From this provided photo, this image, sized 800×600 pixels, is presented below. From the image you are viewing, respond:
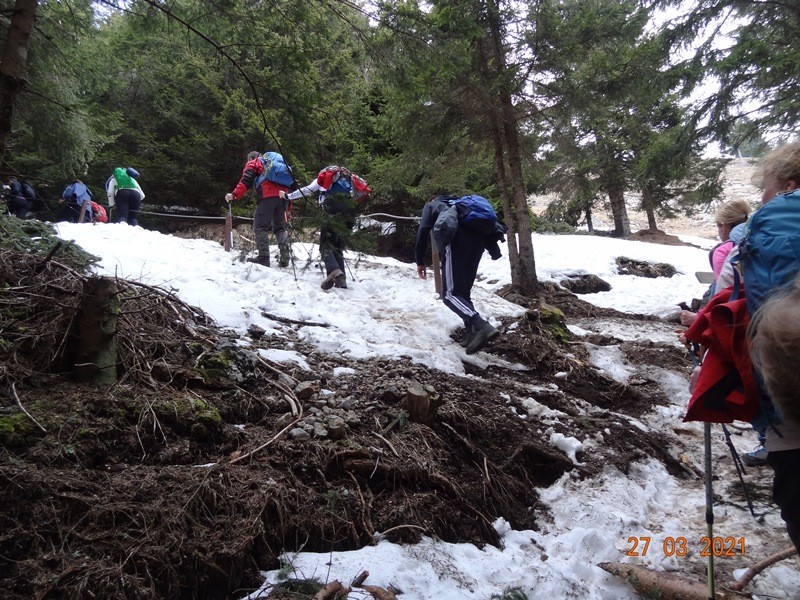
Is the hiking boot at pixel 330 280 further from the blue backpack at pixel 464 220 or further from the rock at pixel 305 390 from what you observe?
the rock at pixel 305 390

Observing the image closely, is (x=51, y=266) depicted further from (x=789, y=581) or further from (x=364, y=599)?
(x=789, y=581)

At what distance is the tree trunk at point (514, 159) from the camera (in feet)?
29.8

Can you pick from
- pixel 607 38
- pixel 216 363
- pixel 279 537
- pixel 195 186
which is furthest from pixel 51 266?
pixel 195 186

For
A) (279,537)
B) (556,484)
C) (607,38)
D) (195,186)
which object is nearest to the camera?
(279,537)

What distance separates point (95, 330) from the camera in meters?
3.07

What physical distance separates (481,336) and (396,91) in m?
2.84

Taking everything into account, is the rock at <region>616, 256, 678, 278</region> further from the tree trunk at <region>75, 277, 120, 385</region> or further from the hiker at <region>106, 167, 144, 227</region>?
the tree trunk at <region>75, 277, 120, 385</region>

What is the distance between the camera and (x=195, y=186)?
51.1 feet

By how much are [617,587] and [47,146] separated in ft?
21.7

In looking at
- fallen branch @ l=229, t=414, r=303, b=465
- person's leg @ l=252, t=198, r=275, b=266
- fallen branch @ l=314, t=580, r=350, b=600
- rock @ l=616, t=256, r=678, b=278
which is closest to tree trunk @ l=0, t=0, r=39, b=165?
fallen branch @ l=229, t=414, r=303, b=465

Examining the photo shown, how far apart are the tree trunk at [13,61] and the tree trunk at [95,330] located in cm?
94

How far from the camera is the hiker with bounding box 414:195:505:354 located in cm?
573

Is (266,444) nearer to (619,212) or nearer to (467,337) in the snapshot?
(467,337)

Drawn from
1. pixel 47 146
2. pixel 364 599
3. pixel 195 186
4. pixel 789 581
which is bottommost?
pixel 789 581
